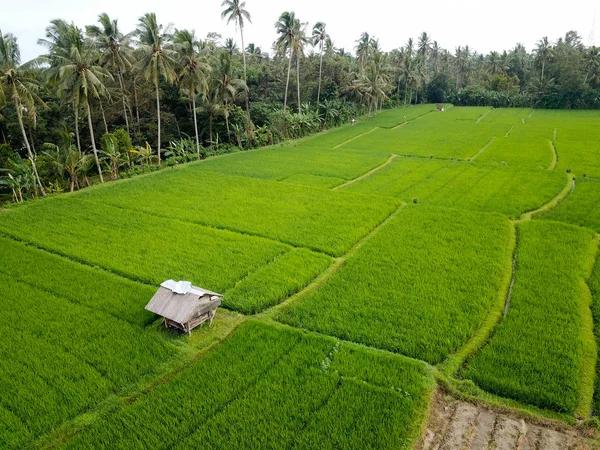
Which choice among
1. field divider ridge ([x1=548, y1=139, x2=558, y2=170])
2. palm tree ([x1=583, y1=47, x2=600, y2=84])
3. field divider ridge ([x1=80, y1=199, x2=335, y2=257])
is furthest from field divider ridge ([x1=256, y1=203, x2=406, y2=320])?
palm tree ([x1=583, y1=47, x2=600, y2=84])

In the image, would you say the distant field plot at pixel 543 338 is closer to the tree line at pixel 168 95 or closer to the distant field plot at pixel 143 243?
the distant field plot at pixel 143 243

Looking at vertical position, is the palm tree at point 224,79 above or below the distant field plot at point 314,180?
above

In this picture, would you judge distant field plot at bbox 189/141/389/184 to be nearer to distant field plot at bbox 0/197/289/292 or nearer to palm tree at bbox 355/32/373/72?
distant field plot at bbox 0/197/289/292

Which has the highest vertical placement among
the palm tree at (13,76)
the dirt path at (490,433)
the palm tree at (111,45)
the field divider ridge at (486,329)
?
the palm tree at (111,45)

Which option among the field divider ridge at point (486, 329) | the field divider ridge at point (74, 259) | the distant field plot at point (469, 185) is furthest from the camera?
the distant field plot at point (469, 185)

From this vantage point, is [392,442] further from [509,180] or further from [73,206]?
[509,180]

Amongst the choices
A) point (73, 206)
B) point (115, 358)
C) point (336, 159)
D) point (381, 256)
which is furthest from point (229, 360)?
point (336, 159)

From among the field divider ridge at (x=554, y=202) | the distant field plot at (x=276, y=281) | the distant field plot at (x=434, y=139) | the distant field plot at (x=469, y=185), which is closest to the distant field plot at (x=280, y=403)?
the distant field plot at (x=276, y=281)
